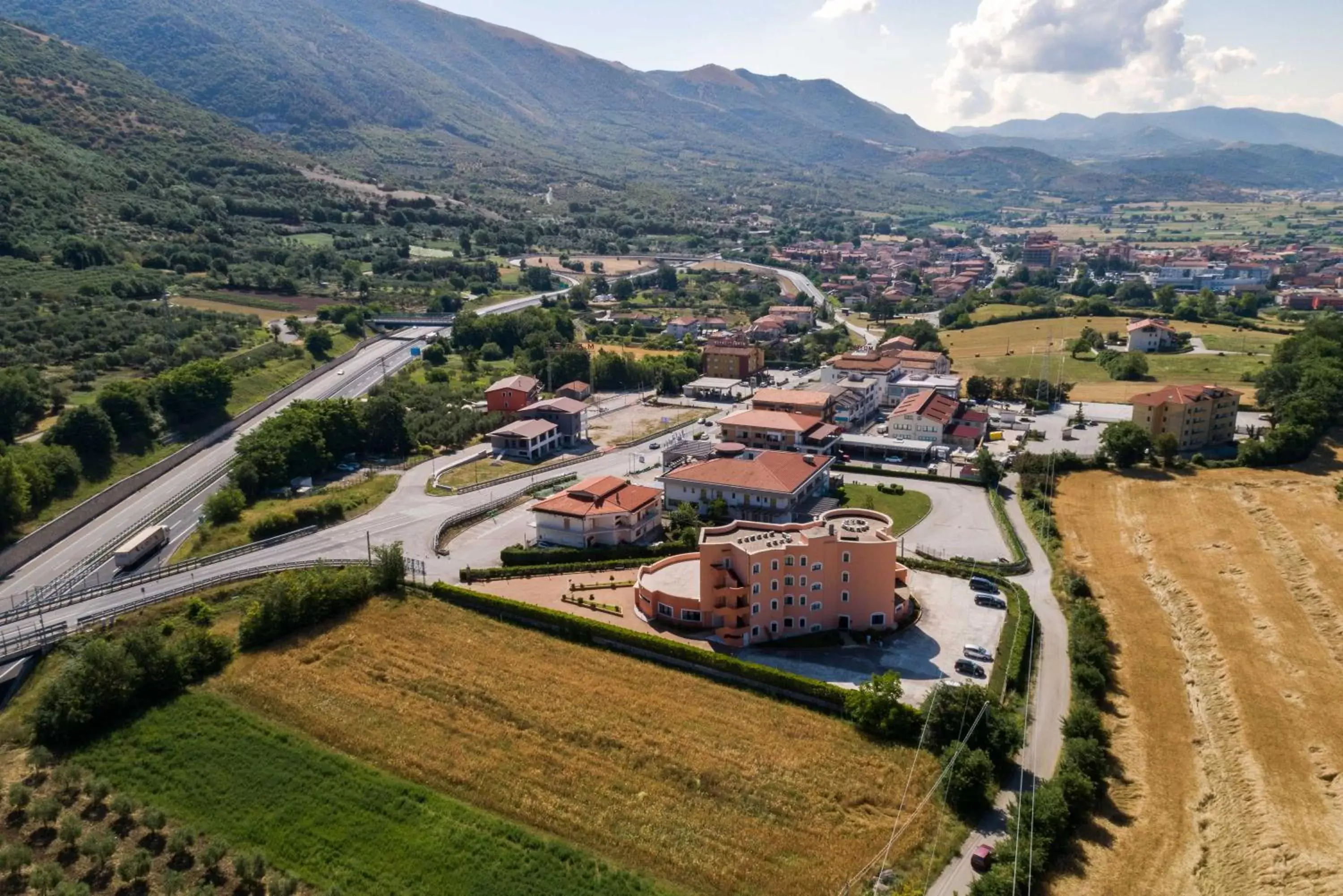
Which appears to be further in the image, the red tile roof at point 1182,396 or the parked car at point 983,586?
the red tile roof at point 1182,396

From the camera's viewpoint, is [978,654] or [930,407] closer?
[978,654]

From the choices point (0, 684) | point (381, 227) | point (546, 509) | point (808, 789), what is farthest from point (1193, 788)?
point (381, 227)

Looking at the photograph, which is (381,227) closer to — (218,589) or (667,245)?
(667,245)

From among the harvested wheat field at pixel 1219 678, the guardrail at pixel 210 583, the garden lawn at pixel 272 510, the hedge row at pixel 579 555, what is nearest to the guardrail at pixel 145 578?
the garden lawn at pixel 272 510

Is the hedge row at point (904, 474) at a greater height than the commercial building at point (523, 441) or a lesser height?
lesser

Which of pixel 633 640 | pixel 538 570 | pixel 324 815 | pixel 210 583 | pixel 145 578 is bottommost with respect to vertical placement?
pixel 324 815

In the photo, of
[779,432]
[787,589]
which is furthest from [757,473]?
[787,589]

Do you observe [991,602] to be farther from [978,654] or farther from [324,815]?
[324,815]

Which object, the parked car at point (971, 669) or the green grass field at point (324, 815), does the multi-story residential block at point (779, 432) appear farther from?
the green grass field at point (324, 815)
